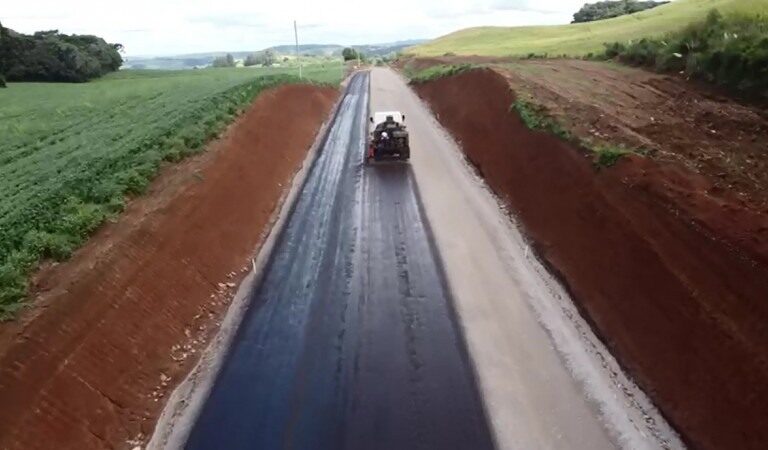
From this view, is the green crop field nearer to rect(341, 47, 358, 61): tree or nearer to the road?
the road

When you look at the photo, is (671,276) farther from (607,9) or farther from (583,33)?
(607,9)

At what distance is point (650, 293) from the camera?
1270cm

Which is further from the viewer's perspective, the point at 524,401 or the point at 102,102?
the point at 102,102

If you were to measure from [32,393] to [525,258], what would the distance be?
12481mm

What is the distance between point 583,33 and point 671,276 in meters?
79.3

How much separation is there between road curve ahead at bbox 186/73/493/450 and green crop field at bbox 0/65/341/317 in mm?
→ 4471

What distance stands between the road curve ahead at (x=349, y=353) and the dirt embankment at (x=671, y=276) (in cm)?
348

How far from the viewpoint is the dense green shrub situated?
25297mm

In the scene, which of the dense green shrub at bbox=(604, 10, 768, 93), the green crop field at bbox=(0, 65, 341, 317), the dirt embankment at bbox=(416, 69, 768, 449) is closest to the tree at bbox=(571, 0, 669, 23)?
the dense green shrub at bbox=(604, 10, 768, 93)

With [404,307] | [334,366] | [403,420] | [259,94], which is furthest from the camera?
[259,94]

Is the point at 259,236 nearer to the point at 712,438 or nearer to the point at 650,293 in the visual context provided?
the point at 650,293

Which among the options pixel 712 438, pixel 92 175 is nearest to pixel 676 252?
pixel 712 438

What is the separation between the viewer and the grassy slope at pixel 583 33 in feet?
180

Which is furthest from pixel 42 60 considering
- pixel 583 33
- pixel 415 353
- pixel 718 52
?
pixel 415 353
